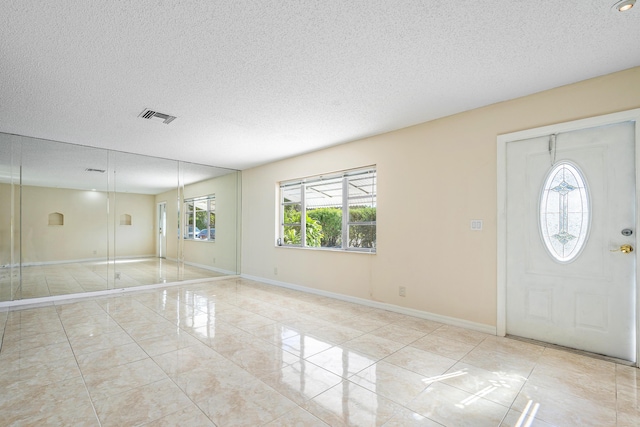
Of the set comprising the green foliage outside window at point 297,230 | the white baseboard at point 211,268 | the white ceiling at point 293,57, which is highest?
the white ceiling at point 293,57

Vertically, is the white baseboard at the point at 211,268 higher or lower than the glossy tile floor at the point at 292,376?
lower

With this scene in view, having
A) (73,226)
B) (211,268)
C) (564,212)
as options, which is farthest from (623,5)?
(211,268)

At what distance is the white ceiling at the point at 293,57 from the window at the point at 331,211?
1.22 meters

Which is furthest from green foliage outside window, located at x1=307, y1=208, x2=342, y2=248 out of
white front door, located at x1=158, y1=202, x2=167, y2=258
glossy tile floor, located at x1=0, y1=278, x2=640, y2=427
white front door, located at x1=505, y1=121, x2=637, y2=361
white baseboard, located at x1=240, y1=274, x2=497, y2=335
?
white front door, located at x1=158, y1=202, x2=167, y2=258

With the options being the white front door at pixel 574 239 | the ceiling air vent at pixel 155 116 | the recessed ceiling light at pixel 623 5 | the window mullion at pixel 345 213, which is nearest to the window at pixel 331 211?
the window mullion at pixel 345 213

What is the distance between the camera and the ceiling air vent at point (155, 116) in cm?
362

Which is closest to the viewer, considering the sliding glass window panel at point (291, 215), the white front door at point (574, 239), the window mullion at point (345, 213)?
the white front door at point (574, 239)

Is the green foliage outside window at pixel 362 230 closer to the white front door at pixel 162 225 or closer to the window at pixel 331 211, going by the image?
the window at pixel 331 211

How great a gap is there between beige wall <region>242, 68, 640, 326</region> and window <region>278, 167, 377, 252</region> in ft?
0.70

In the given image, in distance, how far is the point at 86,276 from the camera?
213 inches

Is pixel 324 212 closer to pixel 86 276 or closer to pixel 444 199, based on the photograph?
pixel 444 199

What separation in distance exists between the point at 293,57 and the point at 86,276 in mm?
5540

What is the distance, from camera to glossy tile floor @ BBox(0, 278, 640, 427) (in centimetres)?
188

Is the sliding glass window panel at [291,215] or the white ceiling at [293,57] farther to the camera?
the sliding glass window panel at [291,215]
